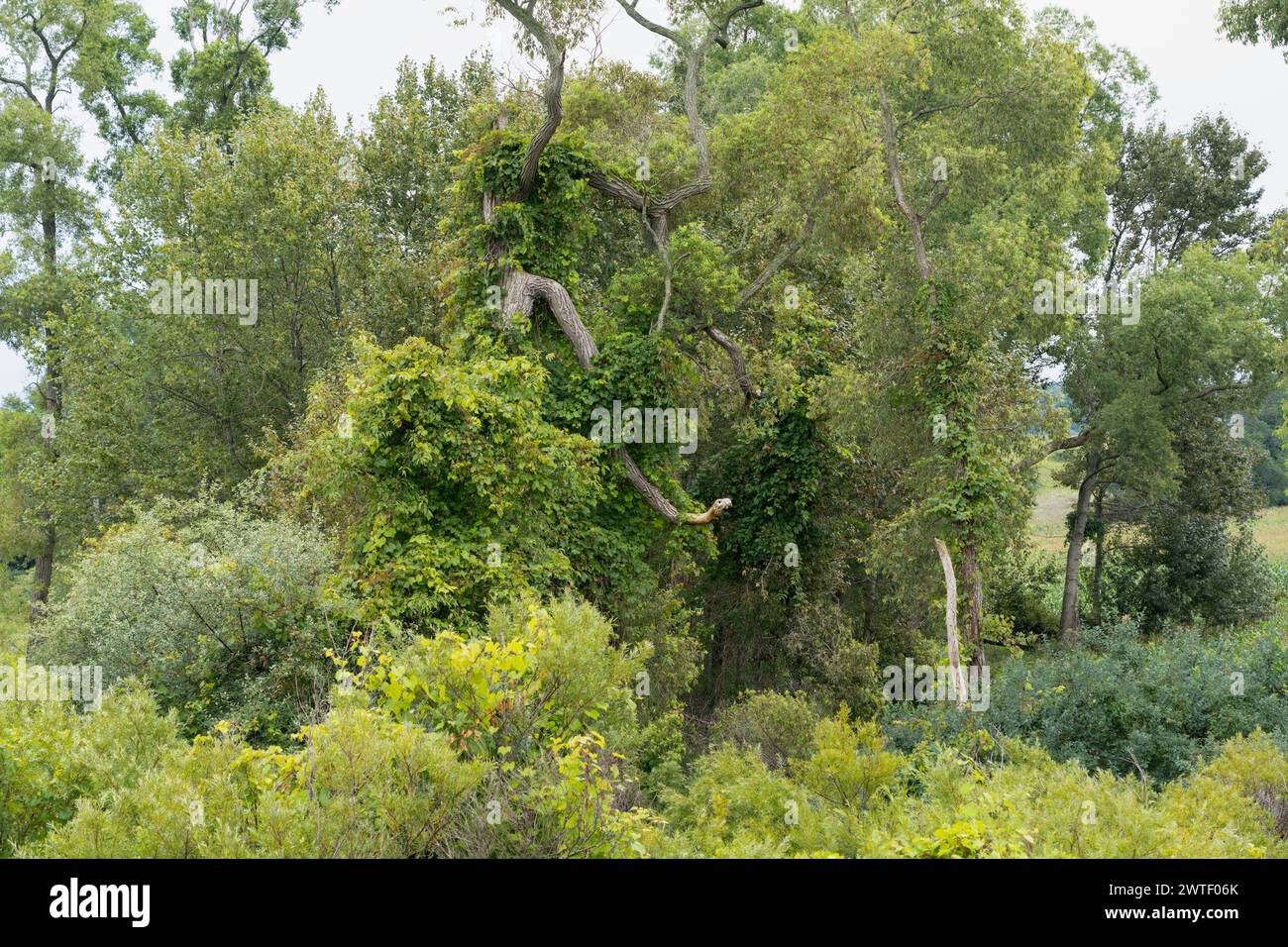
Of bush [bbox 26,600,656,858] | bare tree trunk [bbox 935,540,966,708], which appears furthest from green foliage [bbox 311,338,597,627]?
bare tree trunk [bbox 935,540,966,708]

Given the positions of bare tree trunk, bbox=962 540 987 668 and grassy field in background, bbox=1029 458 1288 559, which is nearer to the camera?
bare tree trunk, bbox=962 540 987 668

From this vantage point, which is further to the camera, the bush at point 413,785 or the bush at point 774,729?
the bush at point 774,729

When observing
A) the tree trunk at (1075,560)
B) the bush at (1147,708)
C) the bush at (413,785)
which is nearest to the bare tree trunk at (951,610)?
the bush at (1147,708)

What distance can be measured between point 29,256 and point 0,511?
7.70 m

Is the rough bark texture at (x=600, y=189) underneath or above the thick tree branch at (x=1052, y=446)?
above

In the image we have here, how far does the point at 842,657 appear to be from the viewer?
Answer: 61.2 ft

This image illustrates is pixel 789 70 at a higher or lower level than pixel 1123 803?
higher

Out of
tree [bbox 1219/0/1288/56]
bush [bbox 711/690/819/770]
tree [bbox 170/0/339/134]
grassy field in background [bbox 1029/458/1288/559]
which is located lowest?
bush [bbox 711/690/819/770]

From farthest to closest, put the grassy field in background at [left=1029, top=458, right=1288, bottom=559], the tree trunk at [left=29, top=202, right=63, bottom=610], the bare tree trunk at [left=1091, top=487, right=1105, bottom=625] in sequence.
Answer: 1. the grassy field in background at [left=1029, top=458, right=1288, bottom=559]
2. the tree trunk at [left=29, top=202, right=63, bottom=610]
3. the bare tree trunk at [left=1091, top=487, right=1105, bottom=625]

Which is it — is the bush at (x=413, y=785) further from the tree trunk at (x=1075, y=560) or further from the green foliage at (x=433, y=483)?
the tree trunk at (x=1075, y=560)

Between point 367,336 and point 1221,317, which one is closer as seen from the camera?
point 367,336

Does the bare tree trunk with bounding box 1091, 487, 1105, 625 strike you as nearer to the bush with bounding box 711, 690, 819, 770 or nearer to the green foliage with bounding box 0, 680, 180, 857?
the bush with bounding box 711, 690, 819, 770
